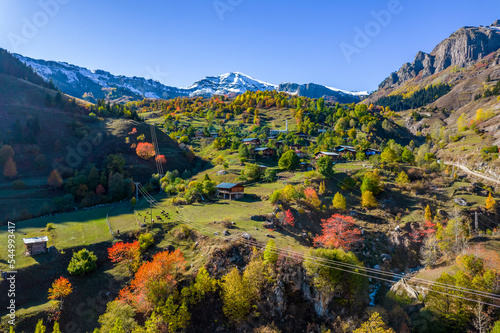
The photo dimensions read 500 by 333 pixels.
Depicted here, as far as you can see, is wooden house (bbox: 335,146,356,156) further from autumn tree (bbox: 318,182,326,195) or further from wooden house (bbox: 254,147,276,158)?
autumn tree (bbox: 318,182,326,195)

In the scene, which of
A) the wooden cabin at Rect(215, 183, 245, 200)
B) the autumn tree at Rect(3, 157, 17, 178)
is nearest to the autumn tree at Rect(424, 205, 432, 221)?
the wooden cabin at Rect(215, 183, 245, 200)

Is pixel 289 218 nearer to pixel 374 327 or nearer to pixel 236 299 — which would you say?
pixel 236 299

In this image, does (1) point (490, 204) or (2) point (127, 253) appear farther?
(1) point (490, 204)

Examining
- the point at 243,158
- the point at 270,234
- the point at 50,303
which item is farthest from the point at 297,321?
the point at 243,158

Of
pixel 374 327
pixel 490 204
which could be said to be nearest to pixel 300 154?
pixel 490 204

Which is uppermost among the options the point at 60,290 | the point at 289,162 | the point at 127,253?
the point at 289,162

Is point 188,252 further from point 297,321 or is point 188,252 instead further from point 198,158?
point 198,158

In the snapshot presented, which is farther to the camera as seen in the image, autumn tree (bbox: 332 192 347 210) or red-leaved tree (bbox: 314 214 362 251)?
autumn tree (bbox: 332 192 347 210)
